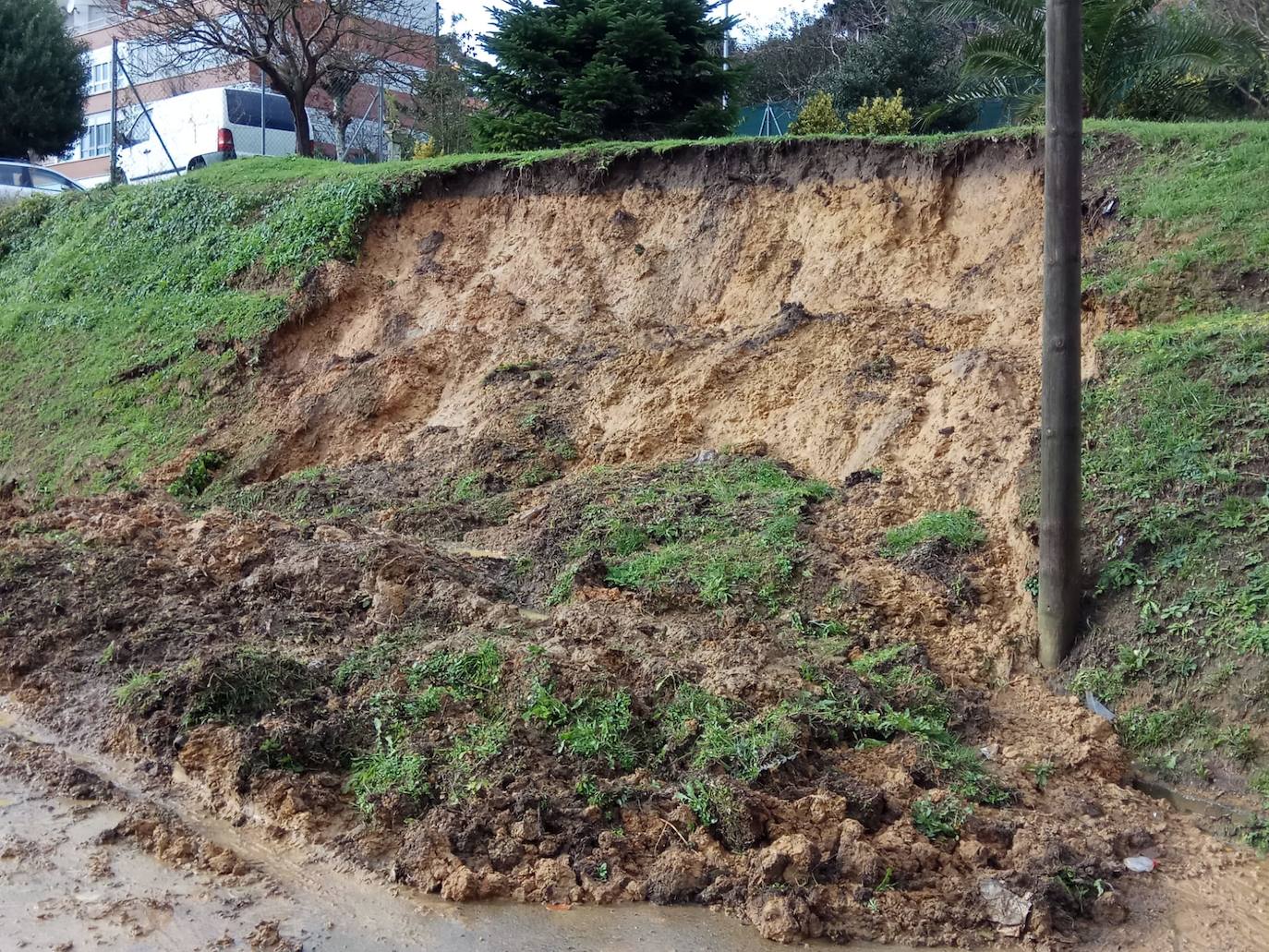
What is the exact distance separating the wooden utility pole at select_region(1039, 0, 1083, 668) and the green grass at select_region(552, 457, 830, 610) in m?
1.61

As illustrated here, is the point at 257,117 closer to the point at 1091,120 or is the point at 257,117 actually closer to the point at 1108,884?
the point at 1091,120

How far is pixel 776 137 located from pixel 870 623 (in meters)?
6.47

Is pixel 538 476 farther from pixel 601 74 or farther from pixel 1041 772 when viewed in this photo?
pixel 601 74

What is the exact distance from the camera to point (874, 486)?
8336 millimetres

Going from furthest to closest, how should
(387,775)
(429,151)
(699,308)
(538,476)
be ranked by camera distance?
(429,151)
(699,308)
(538,476)
(387,775)

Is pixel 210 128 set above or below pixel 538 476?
above

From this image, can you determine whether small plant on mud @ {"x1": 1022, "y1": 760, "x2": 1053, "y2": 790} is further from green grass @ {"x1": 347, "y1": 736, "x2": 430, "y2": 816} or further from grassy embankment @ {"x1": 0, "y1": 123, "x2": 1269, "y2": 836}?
green grass @ {"x1": 347, "y1": 736, "x2": 430, "y2": 816}

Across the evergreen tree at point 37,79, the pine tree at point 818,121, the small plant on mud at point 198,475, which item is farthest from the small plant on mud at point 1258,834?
the evergreen tree at point 37,79

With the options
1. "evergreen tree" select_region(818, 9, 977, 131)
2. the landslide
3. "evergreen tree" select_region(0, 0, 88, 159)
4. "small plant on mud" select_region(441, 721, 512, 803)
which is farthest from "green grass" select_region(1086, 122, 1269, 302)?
"evergreen tree" select_region(0, 0, 88, 159)

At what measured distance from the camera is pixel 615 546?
7988mm

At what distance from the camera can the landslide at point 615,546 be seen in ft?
15.8

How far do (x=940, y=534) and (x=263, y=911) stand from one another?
4836 millimetres

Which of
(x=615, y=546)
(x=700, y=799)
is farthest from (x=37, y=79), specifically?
(x=700, y=799)

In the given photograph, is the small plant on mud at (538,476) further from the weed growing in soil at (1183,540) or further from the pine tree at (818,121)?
the pine tree at (818,121)
